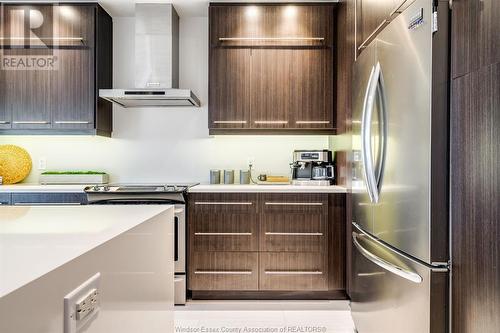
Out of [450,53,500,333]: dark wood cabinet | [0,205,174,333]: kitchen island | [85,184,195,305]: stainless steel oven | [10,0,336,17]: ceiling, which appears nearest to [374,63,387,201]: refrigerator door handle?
[450,53,500,333]: dark wood cabinet

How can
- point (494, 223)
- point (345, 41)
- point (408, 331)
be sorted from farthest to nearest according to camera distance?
1. point (345, 41)
2. point (408, 331)
3. point (494, 223)

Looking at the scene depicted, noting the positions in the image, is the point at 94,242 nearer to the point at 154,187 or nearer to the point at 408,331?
the point at 408,331

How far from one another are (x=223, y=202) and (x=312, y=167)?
0.89 meters

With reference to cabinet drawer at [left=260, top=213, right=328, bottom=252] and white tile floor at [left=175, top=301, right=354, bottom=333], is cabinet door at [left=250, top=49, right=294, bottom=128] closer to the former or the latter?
cabinet drawer at [left=260, top=213, right=328, bottom=252]

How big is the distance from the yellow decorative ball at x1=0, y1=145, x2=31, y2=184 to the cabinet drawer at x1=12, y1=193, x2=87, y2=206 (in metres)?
0.60

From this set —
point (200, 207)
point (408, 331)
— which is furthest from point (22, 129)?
point (408, 331)

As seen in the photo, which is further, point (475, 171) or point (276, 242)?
point (276, 242)

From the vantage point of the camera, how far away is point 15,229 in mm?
997

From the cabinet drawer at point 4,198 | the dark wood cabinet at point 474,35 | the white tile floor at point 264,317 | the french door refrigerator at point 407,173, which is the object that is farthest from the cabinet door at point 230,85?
the dark wood cabinet at point 474,35

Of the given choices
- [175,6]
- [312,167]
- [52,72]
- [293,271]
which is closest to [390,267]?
[293,271]

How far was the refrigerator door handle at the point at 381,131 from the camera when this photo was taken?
5.95 ft

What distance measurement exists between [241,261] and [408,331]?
5.35 feet

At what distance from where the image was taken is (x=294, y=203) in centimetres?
305

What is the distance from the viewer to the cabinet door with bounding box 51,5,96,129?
334cm
